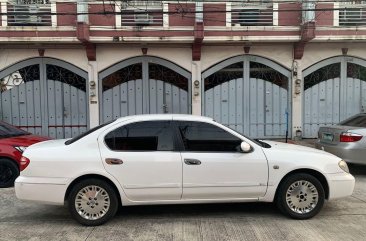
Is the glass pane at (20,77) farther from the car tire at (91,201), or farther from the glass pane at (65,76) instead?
the car tire at (91,201)

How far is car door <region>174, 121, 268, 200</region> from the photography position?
18.7 feet

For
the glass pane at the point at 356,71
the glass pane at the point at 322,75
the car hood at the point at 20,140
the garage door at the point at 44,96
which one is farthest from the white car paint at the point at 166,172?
the glass pane at the point at 356,71

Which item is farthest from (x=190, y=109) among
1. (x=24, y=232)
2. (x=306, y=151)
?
(x=24, y=232)

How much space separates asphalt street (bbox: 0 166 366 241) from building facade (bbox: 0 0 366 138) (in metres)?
8.04

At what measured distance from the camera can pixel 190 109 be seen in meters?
14.7

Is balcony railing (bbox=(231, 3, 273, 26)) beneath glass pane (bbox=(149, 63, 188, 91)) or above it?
above

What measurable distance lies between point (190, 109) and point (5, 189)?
7817mm

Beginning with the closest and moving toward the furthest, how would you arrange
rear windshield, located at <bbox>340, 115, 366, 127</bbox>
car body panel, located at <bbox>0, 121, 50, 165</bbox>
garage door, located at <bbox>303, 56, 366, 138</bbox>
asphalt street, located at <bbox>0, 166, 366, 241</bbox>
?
asphalt street, located at <bbox>0, 166, 366, 241</bbox>, car body panel, located at <bbox>0, 121, 50, 165</bbox>, rear windshield, located at <bbox>340, 115, 366, 127</bbox>, garage door, located at <bbox>303, 56, 366, 138</bbox>

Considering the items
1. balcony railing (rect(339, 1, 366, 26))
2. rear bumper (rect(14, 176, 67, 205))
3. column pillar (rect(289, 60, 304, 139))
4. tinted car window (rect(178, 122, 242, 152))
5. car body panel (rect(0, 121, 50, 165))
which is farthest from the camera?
column pillar (rect(289, 60, 304, 139))

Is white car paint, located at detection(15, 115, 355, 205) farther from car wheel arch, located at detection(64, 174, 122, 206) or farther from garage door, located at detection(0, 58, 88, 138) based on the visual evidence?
garage door, located at detection(0, 58, 88, 138)

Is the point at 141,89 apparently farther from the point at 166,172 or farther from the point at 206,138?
the point at 166,172

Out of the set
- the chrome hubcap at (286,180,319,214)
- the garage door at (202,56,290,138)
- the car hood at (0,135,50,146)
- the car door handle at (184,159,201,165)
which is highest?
the garage door at (202,56,290,138)

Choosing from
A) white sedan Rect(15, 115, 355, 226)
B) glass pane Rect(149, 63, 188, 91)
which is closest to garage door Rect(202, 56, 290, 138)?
glass pane Rect(149, 63, 188, 91)

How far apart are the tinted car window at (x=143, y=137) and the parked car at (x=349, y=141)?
458cm
